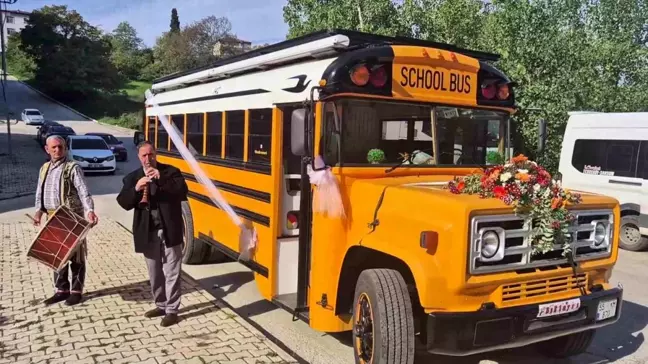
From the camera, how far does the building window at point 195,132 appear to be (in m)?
7.01

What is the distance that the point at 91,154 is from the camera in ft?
66.2

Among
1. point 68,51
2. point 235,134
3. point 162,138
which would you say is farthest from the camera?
point 68,51

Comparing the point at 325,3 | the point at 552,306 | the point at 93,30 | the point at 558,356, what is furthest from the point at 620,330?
the point at 93,30

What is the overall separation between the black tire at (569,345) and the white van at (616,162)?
6.00m

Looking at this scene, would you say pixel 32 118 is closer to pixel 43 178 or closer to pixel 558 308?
pixel 43 178

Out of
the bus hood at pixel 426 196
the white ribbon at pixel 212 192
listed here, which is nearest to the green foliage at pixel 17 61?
the white ribbon at pixel 212 192

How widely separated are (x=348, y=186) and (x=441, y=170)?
2.84 feet

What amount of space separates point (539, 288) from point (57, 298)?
4615mm

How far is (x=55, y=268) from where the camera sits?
214 inches

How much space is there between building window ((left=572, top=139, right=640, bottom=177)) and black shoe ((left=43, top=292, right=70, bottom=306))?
361 inches

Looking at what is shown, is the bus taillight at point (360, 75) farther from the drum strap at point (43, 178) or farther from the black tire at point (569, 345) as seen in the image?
the drum strap at point (43, 178)

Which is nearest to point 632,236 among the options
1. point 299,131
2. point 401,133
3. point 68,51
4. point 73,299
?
point 401,133

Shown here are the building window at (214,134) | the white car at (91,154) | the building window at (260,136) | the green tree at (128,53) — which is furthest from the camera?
the green tree at (128,53)

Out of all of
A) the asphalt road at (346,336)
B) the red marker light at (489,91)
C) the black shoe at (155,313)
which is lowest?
the asphalt road at (346,336)
